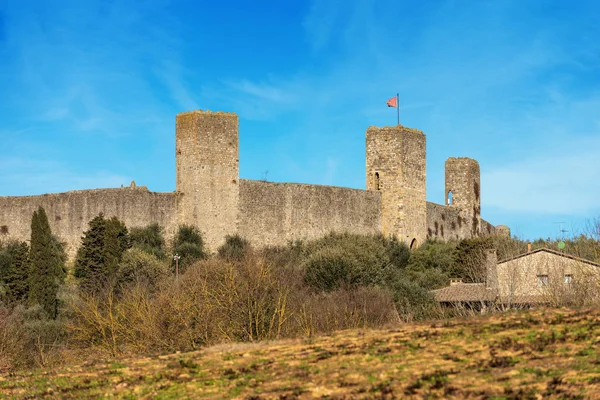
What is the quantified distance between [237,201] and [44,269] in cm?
793

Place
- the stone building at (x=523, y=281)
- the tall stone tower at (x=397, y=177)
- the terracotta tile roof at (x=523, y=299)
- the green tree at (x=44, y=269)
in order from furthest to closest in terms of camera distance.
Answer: the tall stone tower at (x=397, y=177) → the green tree at (x=44, y=269) → the terracotta tile roof at (x=523, y=299) → the stone building at (x=523, y=281)

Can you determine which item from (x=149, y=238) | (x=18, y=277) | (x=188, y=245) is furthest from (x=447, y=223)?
(x=18, y=277)

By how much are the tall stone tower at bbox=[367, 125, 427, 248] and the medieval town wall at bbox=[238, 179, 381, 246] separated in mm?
539

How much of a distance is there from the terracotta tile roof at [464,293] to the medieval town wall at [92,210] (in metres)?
11.1

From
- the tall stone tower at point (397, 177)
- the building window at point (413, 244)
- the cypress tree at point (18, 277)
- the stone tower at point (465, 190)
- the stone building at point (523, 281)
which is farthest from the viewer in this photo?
the stone tower at point (465, 190)

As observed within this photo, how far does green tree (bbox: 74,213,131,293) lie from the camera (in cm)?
4047

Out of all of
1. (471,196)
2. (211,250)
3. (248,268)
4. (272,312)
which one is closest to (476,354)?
(272,312)

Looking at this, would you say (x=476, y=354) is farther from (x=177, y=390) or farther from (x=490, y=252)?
(x=490, y=252)

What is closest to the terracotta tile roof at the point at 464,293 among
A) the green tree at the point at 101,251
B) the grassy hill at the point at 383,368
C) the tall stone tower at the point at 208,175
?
the tall stone tower at the point at 208,175

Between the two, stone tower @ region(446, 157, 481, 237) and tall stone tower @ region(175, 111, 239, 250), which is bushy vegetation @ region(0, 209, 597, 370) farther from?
stone tower @ region(446, 157, 481, 237)

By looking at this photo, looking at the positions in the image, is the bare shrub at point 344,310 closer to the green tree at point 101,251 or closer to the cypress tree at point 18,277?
the green tree at point 101,251

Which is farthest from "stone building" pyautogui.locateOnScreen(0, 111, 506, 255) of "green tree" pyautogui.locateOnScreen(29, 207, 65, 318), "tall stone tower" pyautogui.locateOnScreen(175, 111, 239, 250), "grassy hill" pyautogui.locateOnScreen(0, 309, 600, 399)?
"grassy hill" pyautogui.locateOnScreen(0, 309, 600, 399)

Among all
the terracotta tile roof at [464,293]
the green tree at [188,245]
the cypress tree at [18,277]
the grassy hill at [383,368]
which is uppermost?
the green tree at [188,245]

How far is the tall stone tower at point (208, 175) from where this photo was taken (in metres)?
42.1
